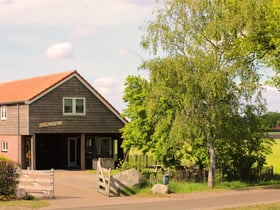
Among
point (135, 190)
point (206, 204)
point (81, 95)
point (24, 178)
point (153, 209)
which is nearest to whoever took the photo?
point (153, 209)

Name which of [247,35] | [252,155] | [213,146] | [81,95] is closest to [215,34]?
[247,35]

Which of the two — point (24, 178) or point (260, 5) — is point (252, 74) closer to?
point (260, 5)

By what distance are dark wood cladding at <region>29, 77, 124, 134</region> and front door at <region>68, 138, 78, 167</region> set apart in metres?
3.90

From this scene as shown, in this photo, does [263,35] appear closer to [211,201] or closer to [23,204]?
[211,201]

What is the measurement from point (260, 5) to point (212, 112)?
5877mm

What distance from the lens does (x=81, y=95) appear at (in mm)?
45375

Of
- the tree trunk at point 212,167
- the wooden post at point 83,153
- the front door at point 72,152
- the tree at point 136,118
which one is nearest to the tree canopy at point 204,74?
the tree trunk at point 212,167

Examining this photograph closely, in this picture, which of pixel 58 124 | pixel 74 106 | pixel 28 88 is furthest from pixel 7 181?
pixel 28 88

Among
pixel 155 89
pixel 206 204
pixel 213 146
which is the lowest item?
pixel 206 204

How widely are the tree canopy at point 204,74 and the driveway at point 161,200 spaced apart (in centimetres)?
316

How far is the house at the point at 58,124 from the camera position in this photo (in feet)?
144

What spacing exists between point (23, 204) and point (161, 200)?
19.4ft

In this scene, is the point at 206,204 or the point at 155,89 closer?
the point at 206,204

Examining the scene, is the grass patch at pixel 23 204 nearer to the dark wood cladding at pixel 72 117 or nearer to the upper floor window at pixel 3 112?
the dark wood cladding at pixel 72 117
